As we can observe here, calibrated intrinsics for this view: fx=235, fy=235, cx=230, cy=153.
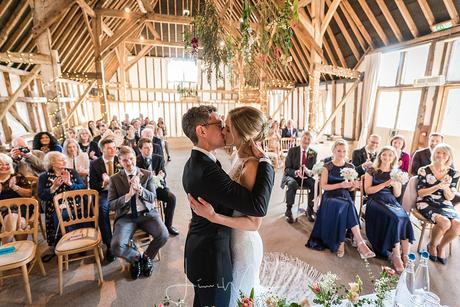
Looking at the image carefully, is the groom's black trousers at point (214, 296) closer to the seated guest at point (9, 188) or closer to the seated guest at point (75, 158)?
the seated guest at point (9, 188)

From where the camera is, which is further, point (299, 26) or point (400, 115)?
point (400, 115)

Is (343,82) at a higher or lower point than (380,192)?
higher

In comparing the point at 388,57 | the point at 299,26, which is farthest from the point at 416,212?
the point at 388,57

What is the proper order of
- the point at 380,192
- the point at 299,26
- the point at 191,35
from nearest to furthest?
the point at 191,35
the point at 380,192
the point at 299,26

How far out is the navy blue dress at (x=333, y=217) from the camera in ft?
9.48

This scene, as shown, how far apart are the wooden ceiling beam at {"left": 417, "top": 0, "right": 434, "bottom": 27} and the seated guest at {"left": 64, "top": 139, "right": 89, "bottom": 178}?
6.90 meters

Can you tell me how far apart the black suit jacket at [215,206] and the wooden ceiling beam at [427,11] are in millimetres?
5933

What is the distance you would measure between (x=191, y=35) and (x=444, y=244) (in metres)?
3.64

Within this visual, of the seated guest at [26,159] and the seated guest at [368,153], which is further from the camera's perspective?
the seated guest at [368,153]

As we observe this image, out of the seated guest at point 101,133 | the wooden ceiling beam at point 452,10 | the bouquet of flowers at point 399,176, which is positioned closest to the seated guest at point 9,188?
the seated guest at point 101,133

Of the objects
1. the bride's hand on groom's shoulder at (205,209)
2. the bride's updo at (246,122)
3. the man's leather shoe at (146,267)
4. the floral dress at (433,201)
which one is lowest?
the man's leather shoe at (146,267)

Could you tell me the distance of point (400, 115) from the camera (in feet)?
20.4

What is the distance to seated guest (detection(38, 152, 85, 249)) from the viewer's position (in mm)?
2636

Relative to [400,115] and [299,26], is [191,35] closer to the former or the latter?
→ [299,26]
